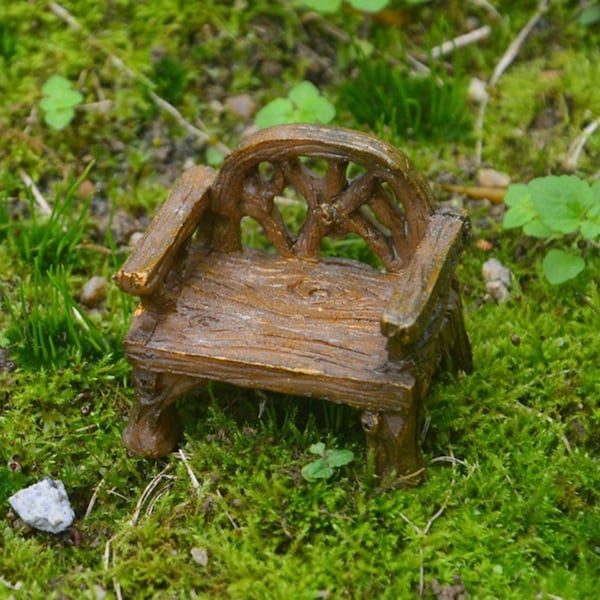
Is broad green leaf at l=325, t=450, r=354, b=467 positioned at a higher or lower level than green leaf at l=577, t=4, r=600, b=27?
lower

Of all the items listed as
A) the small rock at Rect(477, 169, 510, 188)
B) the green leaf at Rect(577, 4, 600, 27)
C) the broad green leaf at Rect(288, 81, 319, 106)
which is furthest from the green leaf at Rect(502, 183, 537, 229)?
the green leaf at Rect(577, 4, 600, 27)

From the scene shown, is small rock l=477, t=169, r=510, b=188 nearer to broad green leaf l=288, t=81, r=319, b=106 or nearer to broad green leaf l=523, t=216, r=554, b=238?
broad green leaf l=523, t=216, r=554, b=238

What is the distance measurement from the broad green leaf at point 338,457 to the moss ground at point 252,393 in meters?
0.07

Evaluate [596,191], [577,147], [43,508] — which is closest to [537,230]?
[596,191]

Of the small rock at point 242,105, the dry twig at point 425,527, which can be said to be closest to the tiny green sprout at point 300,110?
the small rock at point 242,105

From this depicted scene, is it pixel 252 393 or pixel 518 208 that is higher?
pixel 518 208

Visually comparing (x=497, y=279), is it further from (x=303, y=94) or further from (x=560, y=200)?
(x=303, y=94)

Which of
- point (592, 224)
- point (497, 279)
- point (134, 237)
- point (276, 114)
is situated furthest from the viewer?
point (134, 237)

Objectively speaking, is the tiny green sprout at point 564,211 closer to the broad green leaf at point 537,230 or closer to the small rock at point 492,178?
the broad green leaf at point 537,230

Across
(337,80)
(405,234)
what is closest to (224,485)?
(405,234)

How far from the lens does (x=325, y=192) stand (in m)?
3.20

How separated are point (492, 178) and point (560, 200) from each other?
757 millimetres

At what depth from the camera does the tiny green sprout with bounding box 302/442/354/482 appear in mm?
3121

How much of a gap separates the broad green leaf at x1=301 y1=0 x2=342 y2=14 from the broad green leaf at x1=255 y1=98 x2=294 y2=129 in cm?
50
